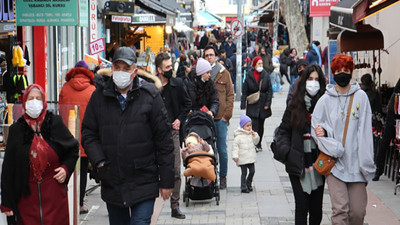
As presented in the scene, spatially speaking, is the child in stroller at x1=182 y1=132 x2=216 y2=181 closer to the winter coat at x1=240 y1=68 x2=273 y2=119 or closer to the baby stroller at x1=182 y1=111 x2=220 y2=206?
the baby stroller at x1=182 y1=111 x2=220 y2=206

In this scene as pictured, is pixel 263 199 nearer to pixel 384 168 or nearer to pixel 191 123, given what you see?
pixel 191 123

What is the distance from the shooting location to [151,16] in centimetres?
2645

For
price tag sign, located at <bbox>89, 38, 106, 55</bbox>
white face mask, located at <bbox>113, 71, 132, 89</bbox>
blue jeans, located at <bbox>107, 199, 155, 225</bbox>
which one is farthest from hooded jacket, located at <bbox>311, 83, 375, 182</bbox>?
price tag sign, located at <bbox>89, 38, 106, 55</bbox>

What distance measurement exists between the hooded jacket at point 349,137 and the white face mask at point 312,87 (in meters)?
0.32

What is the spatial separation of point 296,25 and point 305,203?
2668cm

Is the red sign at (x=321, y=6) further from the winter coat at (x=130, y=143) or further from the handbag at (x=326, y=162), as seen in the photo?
the winter coat at (x=130, y=143)

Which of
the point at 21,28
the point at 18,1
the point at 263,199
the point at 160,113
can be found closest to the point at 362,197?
the point at 160,113

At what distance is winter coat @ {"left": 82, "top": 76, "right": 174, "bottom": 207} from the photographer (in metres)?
6.25

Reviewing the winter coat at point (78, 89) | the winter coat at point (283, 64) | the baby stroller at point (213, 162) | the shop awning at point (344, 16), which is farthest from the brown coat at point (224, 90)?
the winter coat at point (283, 64)

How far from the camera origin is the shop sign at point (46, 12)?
12.6 meters

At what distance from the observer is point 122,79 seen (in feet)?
20.8

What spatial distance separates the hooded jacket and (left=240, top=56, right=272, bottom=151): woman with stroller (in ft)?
26.7

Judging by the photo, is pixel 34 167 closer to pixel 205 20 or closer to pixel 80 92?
pixel 80 92

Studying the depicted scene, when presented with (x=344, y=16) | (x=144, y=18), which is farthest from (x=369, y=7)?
(x=144, y=18)
